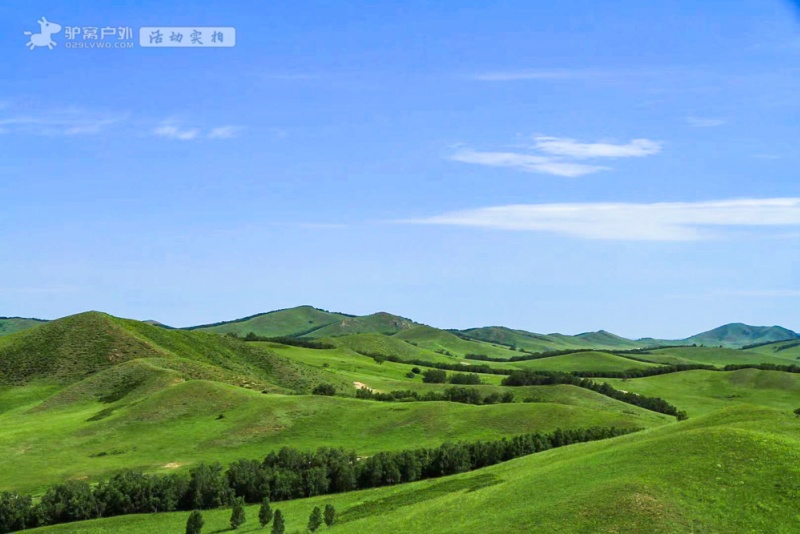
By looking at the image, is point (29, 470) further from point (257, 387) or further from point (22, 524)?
point (257, 387)

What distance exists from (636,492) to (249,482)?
6270 cm

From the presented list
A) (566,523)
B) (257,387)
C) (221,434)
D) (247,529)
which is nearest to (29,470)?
(221,434)

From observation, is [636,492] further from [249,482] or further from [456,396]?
[456,396]

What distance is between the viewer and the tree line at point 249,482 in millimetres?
94375

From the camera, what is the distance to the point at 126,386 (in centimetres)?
18312

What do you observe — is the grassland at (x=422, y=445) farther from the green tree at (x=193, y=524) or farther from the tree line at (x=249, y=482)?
the green tree at (x=193, y=524)

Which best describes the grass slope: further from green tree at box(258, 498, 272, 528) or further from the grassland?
green tree at box(258, 498, 272, 528)

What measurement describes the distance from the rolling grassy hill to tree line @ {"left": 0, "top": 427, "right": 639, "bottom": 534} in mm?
9902

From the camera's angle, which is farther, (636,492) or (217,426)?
(217,426)

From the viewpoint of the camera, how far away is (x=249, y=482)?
102m

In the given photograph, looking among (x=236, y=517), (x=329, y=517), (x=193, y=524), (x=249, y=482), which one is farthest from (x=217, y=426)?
(x=329, y=517)

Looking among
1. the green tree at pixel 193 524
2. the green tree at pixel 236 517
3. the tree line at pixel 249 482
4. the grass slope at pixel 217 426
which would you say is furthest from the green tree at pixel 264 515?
the grass slope at pixel 217 426

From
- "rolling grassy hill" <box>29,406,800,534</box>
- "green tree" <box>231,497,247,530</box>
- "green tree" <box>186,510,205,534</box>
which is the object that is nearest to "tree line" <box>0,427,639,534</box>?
"green tree" <box>231,497,247,530</box>

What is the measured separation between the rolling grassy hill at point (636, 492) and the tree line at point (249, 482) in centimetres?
990
